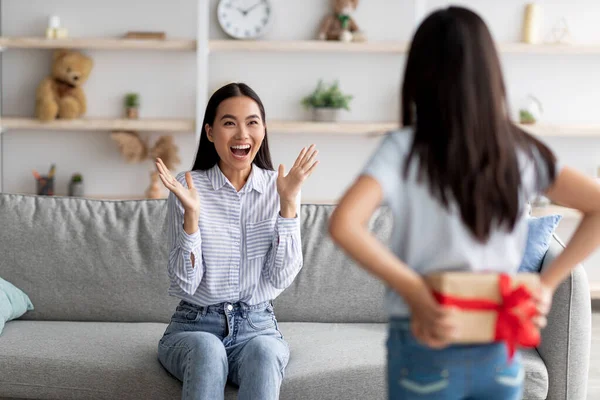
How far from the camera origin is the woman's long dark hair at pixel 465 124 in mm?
1334

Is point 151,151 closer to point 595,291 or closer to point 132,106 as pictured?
point 132,106

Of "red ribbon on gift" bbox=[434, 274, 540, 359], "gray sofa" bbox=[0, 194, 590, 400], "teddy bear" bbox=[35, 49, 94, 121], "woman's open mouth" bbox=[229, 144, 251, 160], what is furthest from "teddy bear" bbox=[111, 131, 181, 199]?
"red ribbon on gift" bbox=[434, 274, 540, 359]

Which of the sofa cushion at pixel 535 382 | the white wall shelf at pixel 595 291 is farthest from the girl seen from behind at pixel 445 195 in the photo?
the white wall shelf at pixel 595 291

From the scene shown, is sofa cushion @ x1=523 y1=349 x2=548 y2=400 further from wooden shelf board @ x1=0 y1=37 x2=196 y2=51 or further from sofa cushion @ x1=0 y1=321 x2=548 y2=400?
wooden shelf board @ x1=0 y1=37 x2=196 y2=51

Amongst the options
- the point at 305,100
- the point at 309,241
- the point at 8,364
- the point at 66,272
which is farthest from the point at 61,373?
the point at 305,100

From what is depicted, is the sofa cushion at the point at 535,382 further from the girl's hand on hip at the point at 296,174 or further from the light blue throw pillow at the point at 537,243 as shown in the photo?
the girl's hand on hip at the point at 296,174

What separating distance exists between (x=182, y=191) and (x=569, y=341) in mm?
1214

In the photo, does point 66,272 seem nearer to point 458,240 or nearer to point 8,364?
point 8,364

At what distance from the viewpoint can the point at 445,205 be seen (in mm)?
1340

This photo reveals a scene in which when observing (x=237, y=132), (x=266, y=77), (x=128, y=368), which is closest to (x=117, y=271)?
(x=128, y=368)

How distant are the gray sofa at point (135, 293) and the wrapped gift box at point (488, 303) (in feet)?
4.04

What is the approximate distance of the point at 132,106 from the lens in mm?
4898

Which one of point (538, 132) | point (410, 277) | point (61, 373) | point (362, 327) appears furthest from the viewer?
point (538, 132)

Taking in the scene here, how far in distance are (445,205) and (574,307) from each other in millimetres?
1371
